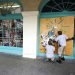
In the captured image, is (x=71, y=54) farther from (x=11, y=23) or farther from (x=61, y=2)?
(x=11, y=23)

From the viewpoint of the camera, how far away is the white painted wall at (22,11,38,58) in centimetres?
1264

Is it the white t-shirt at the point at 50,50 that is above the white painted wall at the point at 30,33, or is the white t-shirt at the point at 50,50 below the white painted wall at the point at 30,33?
below

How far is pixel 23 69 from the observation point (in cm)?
1005

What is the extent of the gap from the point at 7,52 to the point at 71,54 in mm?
4224

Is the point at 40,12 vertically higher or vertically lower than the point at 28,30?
higher

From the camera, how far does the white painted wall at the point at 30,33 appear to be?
12641 millimetres

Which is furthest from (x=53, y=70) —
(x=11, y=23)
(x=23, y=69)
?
(x=11, y=23)

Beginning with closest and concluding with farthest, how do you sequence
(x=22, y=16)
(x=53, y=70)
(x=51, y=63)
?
(x=53, y=70)
(x=51, y=63)
(x=22, y=16)

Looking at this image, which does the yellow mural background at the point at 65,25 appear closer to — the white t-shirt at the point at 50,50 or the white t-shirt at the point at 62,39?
the white t-shirt at the point at 62,39

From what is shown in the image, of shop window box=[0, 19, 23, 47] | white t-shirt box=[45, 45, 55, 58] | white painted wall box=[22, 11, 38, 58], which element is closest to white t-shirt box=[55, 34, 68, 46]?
white t-shirt box=[45, 45, 55, 58]

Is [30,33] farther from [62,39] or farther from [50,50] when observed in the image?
[62,39]

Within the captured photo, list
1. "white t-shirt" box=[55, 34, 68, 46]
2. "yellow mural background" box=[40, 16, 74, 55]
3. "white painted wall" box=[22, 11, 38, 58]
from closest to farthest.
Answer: "white t-shirt" box=[55, 34, 68, 46]
"yellow mural background" box=[40, 16, 74, 55]
"white painted wall" box=[22, 11, 38, 58]

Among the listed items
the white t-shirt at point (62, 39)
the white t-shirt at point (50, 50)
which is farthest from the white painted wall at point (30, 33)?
the white t-shirt at point (62, 39)

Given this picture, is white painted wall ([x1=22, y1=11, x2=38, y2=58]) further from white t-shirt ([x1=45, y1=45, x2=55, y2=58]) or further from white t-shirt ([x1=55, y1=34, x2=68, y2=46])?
white t-shirt ([x1=55, y1=34, x2=68, y2=46])
